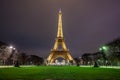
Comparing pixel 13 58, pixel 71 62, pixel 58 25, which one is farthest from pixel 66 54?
pixel 13 58

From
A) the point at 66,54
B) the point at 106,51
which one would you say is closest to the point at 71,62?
the point at 66,54

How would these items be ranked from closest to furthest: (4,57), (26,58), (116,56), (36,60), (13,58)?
(116,56), (4,57), (13,58), (26,58), (36,60)

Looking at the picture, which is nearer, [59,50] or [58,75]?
[58,75]

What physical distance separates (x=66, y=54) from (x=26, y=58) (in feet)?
82.7

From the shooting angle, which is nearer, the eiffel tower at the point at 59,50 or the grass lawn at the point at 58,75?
the grass lawn at the point at 58,75

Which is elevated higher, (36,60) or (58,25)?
(58,25)

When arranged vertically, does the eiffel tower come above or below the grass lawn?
above

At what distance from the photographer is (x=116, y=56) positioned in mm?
77750

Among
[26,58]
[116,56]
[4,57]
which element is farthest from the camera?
[26,58]

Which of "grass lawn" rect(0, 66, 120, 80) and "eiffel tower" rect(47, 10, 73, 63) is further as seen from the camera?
"eiffel tower" rect(47, 10, 73, 63)

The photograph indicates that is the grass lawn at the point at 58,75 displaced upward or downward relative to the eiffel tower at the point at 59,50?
downward

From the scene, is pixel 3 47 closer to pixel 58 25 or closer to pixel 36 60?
pixel 58 25

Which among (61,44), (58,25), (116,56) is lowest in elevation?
(116,56)

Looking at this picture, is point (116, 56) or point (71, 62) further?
point (71, 62)
